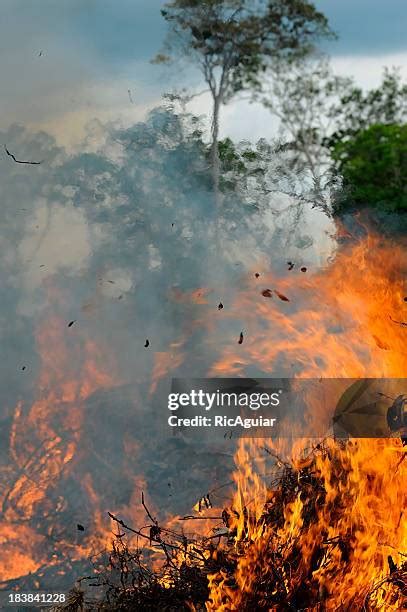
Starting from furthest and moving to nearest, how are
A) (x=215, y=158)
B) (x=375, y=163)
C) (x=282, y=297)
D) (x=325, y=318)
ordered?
(x=375, y=163) < (x=215, y=158) < (x=282, y=297) < (x=325, y=318)

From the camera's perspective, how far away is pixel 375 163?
19750mm

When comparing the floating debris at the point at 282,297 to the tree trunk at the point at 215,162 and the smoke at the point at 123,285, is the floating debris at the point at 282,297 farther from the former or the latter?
the tree trunk at the point at 215,162

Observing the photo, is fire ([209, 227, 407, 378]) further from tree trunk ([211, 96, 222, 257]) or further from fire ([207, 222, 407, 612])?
tree trunk ([211, 96, 222, 257])

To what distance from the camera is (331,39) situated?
17672 millimetres

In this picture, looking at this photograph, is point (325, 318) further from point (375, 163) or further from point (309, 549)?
point (375, 163)

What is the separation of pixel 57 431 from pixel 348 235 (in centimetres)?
560

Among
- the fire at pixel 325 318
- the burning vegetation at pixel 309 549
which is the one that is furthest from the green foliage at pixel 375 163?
the burning vegetation at pixel 309 549

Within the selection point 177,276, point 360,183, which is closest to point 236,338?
point 177,276

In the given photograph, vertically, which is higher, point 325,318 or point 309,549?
point 325,318

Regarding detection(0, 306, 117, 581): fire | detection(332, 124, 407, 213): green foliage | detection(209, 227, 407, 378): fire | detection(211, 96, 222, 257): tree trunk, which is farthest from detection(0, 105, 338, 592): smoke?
detection(332, 124, 407, 213): green foliage

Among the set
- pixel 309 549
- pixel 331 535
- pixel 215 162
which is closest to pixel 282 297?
pixel 331 535

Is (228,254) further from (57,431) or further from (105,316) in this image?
(57,431)

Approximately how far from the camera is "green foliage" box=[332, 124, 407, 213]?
1895 cm

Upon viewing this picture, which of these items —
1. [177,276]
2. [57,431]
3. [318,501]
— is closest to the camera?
[318,501]
